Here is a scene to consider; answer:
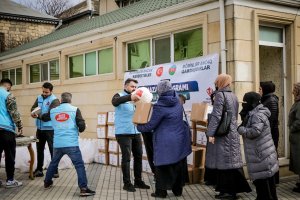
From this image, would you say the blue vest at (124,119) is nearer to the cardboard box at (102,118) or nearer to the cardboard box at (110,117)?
the cardboard box at (110,117)

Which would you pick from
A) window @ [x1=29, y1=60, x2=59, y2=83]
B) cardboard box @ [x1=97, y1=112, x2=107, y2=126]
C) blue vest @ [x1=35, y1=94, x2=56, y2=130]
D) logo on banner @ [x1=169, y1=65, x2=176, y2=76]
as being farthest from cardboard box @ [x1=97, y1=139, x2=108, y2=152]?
window @ [x1=29, y1=60, x2=59, y2=83]

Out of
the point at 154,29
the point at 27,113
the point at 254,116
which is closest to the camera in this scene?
the point at 254,116

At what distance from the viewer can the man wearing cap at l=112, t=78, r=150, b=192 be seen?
6980 mm

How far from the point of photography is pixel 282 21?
827cm

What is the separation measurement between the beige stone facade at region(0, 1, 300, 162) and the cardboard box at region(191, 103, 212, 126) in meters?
0.77

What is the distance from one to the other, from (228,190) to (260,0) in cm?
366

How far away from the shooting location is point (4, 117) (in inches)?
292

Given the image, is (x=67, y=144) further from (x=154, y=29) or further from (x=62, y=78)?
(x=62, y=78)

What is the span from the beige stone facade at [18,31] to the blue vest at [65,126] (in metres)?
16.2

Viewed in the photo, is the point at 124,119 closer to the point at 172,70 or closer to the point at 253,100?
the point at 172,70

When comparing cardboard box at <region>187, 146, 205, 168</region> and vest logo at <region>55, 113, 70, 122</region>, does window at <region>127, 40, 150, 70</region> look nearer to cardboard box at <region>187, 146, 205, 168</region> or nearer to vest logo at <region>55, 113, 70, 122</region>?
cardboard box at <region>187, 146, 205, 168</region>

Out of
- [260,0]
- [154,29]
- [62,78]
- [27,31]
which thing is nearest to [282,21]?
[260,0]

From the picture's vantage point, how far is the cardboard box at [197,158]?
7.52 metres

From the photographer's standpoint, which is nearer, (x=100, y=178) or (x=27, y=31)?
(x=100, y=178)
